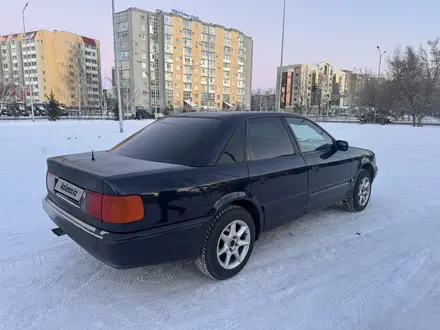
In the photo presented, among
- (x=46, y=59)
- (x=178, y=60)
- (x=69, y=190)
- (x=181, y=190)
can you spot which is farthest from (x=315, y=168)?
(x=46, y=59)

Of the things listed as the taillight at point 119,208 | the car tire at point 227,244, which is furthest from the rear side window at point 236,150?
the taillight at point 119,208

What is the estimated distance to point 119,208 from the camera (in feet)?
7.20

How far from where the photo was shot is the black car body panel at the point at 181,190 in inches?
89.0

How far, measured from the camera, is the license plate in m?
2.52

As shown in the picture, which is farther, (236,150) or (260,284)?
(236,150)

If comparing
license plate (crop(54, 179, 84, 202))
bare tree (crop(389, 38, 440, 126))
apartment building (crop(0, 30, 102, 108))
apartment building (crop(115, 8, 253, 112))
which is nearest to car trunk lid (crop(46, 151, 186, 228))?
license plate (crop(54, 179, 84, 202))

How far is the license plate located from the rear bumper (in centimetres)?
19

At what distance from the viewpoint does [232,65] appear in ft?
291

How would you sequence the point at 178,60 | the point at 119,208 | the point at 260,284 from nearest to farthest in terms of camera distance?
the point at 119,208
the point at 260,284
the point at 178,60

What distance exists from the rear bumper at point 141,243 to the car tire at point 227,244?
4.6 inches

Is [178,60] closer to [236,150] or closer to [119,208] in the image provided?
[236,150]

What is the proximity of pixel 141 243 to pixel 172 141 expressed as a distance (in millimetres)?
1179

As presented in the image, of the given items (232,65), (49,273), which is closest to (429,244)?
(49,273)

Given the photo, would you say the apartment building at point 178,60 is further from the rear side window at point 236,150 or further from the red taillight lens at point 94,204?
the red taillight lens at point 94,204
